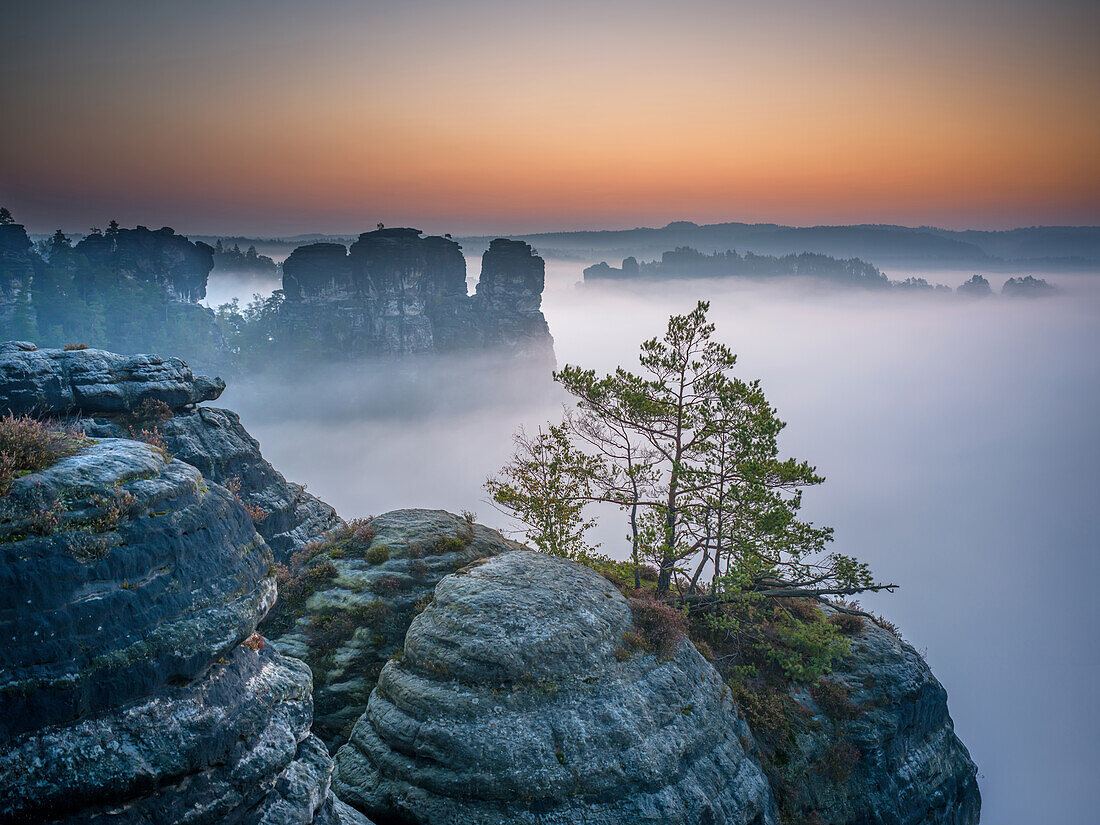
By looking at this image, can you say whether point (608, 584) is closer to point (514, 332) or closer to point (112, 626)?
point (112, 626)

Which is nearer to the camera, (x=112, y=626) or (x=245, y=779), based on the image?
(x=112, y=626)

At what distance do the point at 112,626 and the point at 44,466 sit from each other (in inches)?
133

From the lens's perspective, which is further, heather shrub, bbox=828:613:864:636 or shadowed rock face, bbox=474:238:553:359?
shadowed rock face, bbox=474:238:553:359

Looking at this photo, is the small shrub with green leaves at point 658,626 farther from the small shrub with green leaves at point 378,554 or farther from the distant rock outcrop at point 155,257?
the distant rock outcrop at point 155,257

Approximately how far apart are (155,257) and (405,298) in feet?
200

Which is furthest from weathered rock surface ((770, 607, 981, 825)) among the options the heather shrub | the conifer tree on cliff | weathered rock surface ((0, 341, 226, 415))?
weathered rock surface ((0, 341, 226, 415))

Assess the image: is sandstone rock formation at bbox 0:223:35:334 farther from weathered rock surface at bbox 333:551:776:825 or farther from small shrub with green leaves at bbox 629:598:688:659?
small shrub with green leaves at bbox 629:598:688:659

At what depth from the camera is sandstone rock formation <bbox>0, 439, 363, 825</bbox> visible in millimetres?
9148

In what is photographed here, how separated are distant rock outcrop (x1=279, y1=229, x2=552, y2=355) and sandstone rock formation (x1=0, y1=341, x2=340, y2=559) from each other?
11985 cm

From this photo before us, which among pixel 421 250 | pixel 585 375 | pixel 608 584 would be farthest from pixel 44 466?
pixel 421 250

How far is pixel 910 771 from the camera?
81.6ft

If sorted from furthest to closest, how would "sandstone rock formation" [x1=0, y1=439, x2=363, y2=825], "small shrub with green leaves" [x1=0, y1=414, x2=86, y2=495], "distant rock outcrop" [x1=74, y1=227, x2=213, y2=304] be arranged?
"distant rock outcrop" [x1=74, y1=227, x2=213, y2=304], "small shrub with green leaves" [x1=0, y1=414, x2=86, y2=495], "sandstone rock formation" [x1=0, y1=439, x2=363, y2=825]

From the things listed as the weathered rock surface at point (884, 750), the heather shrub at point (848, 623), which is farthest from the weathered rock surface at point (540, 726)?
the heather shrub at point (848, 623)

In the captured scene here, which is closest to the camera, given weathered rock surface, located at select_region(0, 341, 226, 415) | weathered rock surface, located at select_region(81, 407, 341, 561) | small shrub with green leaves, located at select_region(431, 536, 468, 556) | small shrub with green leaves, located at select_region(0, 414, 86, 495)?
small shrub with green leaves, located at select_region(0, 414, 86, 495)
